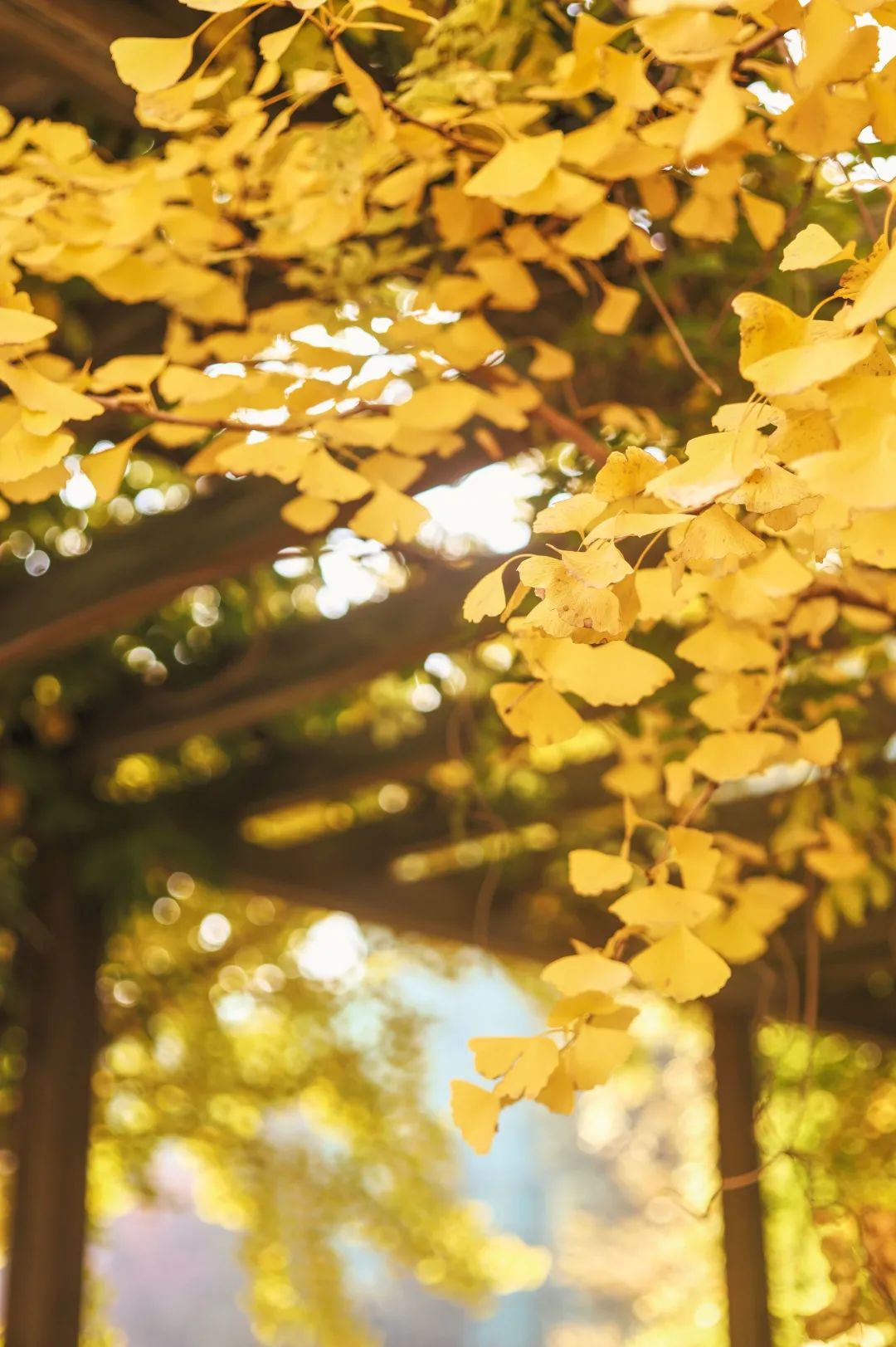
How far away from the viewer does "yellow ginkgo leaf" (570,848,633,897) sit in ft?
2.49

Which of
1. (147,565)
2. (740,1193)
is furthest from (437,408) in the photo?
(740,1193)

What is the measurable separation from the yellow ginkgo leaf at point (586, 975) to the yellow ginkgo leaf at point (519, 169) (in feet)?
1.24

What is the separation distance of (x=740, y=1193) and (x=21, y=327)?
11.1 feet

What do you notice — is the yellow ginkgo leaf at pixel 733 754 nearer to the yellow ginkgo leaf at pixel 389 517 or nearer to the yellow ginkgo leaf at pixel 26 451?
the yellow ginkgo leaf at pixel 389 517

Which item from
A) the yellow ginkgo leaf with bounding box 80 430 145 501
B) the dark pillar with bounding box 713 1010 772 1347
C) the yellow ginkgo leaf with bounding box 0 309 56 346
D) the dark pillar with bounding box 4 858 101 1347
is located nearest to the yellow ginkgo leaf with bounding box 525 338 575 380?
the yellow ginkgo leaf with bounding box 80 430 145 501

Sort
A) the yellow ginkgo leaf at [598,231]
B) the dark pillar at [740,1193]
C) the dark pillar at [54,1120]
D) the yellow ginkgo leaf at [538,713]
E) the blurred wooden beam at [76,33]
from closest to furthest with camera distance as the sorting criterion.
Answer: the yellow ginkgo leaf at [538,713] < the yellow ginkgo leaf at [598,231] < the blurred wooden beam at [76,33] < the dark pillar at [54,1120] < the dark pillar at [740,1193]

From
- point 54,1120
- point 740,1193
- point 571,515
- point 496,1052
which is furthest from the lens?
point 740,1193

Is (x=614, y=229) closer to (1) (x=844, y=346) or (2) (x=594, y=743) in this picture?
(1) (x=844, y=346)

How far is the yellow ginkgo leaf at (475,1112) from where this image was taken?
674 millimetres

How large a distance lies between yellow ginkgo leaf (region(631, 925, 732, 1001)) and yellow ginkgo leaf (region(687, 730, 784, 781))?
0.57ft

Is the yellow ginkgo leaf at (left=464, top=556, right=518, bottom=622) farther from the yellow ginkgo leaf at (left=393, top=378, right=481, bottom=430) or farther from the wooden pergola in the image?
the wooden pergola

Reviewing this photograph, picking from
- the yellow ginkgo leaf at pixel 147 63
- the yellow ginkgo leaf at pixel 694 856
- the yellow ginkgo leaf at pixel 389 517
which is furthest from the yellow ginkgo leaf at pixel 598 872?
the yellow ginkgo leaf at pixel 147 63

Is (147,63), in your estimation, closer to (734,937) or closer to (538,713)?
(538,713)

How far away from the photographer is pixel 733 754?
2.93 feet
